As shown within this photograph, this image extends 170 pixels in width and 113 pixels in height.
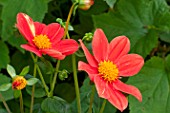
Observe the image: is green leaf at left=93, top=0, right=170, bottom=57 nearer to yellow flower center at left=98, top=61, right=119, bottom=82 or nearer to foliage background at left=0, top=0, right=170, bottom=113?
foliage background at left=0, top=0, right=170, bottom=113

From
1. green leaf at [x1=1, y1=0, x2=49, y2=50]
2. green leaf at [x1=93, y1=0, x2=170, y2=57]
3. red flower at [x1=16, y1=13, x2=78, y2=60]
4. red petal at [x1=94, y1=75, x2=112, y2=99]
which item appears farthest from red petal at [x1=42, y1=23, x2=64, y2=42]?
green leaf at [x1=93, y1=0, x2=170, y2=57]

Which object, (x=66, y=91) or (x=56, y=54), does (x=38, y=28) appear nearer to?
(x=56, y=54)

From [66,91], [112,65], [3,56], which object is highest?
[112,65]

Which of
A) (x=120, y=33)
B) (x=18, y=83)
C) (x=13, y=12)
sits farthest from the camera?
(x=120, y=33)

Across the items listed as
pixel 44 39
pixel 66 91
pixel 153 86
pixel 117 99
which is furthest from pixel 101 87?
pixel 66 91

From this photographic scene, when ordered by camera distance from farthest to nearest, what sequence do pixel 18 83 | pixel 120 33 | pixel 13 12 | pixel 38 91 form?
pixel 120 33 < pixel 13 12 < pixel 38 91 < pixel 18 83

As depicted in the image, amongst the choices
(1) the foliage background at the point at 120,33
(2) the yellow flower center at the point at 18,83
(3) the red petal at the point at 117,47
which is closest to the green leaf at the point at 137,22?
(1) the foliage background at the point at 120,33

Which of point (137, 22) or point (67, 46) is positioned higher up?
point (67, 46)
